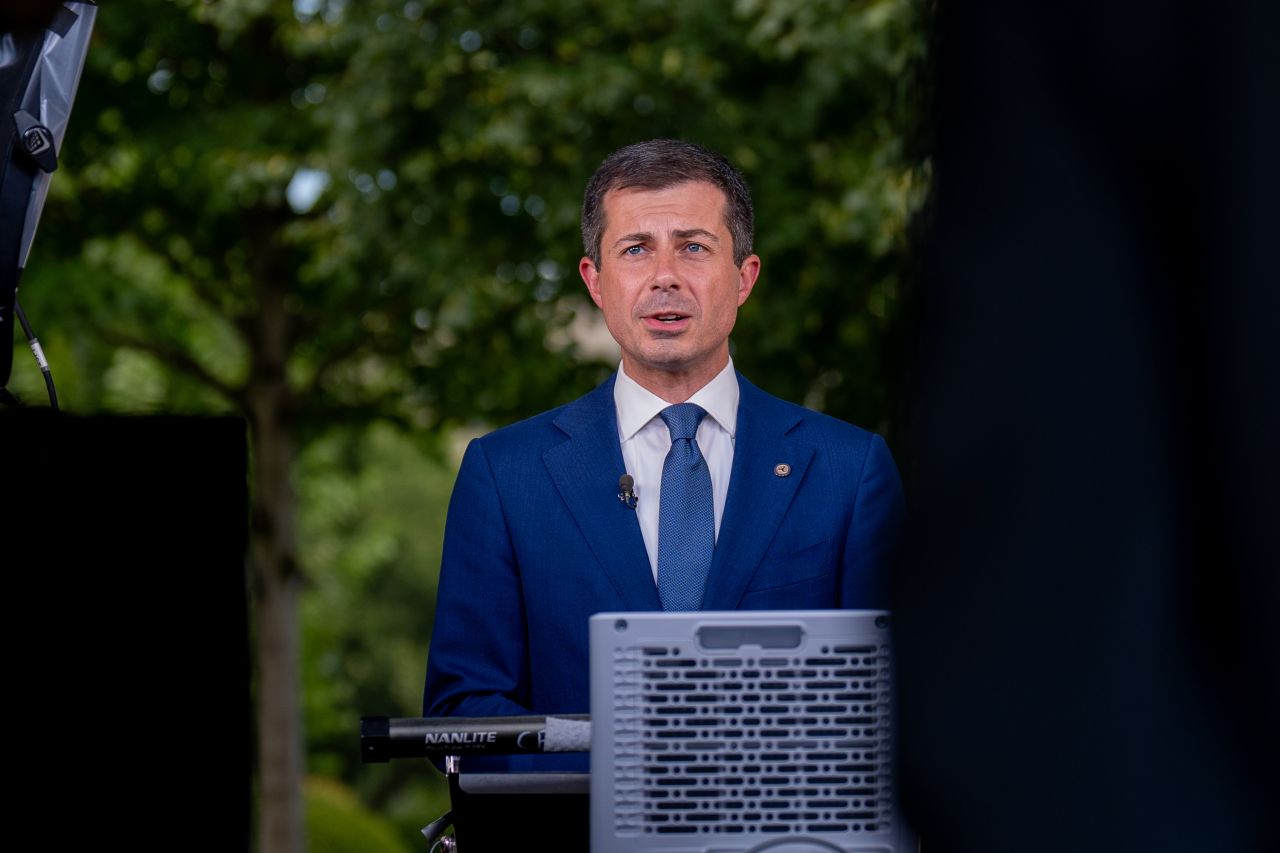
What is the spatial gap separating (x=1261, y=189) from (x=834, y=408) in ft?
27.1

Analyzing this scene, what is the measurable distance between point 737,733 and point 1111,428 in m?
0.81

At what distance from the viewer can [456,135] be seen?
8.59 m

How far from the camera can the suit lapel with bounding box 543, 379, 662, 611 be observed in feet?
8.32

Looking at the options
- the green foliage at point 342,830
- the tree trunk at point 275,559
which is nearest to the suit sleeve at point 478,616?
the tree trunk at point 275,559

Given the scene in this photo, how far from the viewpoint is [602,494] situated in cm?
260

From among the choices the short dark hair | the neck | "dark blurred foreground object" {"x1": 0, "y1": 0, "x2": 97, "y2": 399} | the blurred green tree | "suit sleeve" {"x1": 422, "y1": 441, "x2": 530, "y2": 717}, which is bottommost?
"suit sleeve" {"x1": 422, "y1": 441, "x2": 530, "y2": 717}

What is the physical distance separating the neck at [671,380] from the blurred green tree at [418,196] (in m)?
4.93

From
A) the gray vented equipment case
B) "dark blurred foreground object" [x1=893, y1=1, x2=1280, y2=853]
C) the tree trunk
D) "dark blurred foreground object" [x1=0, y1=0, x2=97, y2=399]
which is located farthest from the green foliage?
"dark blurred foreground object" [x1=893, y1=1, x2=1280, y2=853]

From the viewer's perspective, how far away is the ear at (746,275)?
9.21 feet

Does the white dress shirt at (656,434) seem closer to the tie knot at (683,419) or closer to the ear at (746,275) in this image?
the tie knot at (683,419)

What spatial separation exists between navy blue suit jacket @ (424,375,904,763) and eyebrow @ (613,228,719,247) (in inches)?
11.1

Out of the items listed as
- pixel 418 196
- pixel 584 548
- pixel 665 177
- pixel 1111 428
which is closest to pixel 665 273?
pixel 665 177

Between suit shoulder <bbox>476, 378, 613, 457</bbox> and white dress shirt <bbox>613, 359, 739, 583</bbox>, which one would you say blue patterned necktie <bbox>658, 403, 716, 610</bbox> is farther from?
suit shoulder <bbox>476, 378, 613, 457</bbox>

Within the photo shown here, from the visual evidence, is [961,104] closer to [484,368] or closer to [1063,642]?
[1063,642]
